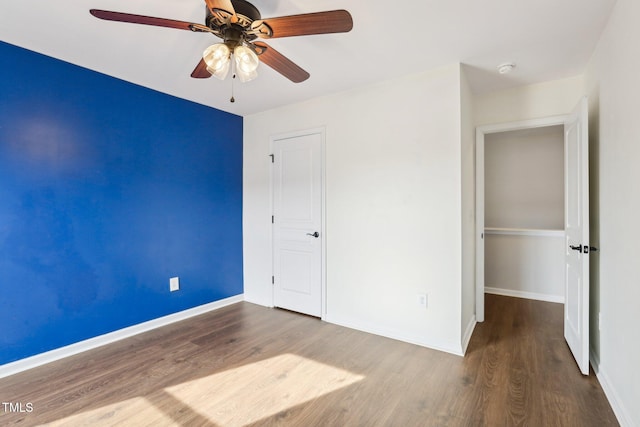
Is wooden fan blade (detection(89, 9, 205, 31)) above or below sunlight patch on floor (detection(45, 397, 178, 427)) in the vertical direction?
above

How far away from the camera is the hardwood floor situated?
72.4 inches

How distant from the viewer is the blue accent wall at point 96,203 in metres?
2.34

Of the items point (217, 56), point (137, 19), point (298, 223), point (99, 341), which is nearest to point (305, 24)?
point (217, 56)

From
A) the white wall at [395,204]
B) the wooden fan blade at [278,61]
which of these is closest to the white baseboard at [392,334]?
the white wall at [395,204]

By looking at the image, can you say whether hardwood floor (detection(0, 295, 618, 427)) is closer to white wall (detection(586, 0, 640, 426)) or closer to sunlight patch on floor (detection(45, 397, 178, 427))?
sunlight patch on floor (detection(45, 397, 178, 427))

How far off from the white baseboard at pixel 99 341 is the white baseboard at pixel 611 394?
3.55 m

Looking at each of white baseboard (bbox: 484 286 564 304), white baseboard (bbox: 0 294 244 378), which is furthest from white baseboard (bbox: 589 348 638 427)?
white baseboard (bbox: 0 294 244 378)

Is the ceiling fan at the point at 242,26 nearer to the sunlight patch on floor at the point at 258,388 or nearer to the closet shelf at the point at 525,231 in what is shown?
the sunlight patch on floor at the point at 258,388

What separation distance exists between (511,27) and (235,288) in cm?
377

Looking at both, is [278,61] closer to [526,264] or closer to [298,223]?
[298,223]

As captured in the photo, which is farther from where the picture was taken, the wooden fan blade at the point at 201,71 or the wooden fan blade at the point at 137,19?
the wooden fan blade at the point at 201,71

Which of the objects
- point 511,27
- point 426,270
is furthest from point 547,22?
point 426,270

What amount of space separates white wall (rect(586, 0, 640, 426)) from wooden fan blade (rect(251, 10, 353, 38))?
1473 mm

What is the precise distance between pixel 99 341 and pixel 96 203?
1.23 m
